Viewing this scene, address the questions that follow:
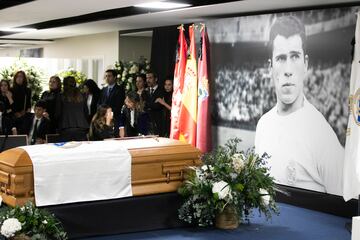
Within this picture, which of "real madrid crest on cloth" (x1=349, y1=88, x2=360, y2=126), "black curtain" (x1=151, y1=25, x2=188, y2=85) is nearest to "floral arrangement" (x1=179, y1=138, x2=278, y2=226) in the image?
"real madrid crest on cloth" (x1=349, y1=88, x2=360, y2=126)

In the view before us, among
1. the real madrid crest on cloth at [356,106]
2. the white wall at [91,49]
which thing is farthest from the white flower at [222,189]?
the white wall at [91,49]

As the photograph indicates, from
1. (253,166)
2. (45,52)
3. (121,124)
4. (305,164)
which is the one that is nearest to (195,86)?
(121,124)

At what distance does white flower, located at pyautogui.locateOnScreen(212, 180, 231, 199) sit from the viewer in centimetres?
604

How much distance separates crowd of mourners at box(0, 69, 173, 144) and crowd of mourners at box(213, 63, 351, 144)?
1.08 metres

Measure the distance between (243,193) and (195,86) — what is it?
3255 mm

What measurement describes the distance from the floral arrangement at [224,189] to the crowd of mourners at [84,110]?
5.16 feet

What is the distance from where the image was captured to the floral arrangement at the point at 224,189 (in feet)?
20.0

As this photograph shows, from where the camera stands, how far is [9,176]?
5605 millimetres

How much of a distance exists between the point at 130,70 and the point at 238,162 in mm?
5443

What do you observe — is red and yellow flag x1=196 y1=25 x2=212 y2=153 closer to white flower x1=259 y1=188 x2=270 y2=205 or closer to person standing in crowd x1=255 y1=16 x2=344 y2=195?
person standing in crowd x1=255 y1=16 x2=344 y2=195

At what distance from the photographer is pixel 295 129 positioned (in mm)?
7809

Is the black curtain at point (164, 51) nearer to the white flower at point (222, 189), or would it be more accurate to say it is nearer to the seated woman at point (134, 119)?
the seated woman at point (134, 119)

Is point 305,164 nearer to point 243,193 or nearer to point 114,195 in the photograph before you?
point 243,193

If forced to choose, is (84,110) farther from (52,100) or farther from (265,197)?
(265,197)
